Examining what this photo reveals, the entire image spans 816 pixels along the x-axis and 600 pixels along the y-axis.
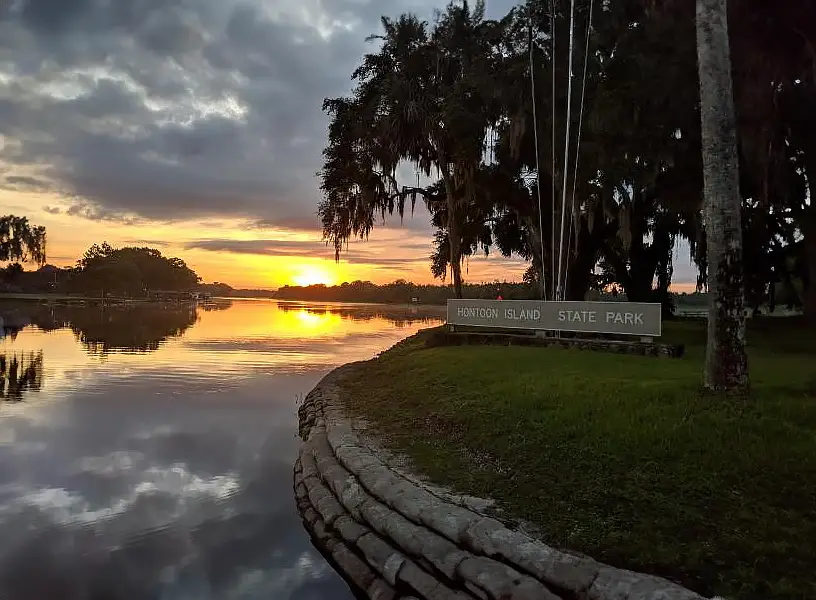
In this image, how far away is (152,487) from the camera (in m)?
8.61

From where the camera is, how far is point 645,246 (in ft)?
85.1

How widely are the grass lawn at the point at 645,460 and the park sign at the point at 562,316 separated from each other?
214cm

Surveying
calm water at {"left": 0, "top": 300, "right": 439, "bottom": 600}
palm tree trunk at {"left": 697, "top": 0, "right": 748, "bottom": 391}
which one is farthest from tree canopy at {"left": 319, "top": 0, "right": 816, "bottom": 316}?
calm water at {"left": 0, "top": 300, "right": 439, "bottom": 600}

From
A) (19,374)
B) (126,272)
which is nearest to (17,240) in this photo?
(126,272)

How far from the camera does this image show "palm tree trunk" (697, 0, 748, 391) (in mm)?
7652

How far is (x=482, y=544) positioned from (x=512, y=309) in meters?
11.0

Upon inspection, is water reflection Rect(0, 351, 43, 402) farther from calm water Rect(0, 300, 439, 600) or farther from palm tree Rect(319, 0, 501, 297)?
palm tree Rect(319, 0, 501, 297)

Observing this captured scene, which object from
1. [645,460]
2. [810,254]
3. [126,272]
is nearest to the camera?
[645,460]

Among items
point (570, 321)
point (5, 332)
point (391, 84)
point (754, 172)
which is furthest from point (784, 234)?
point (5, 332)

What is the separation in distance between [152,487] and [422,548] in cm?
486

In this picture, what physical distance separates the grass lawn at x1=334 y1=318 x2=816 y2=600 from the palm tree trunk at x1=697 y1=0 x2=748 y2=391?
50 centimetres

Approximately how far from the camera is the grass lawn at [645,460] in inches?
173

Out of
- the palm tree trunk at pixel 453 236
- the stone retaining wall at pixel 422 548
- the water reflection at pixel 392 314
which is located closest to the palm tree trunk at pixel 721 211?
the stone retaining wall at pixel 422 548

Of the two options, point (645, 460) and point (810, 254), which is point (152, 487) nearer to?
point (645, 460)
